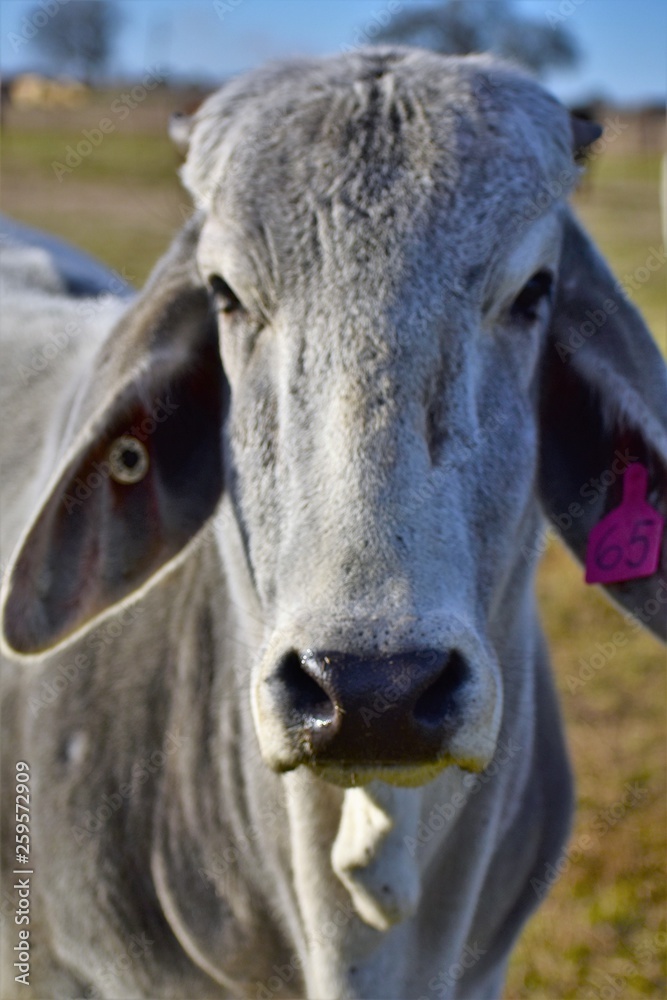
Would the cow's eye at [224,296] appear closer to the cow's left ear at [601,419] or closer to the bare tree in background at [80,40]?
the cow's left ear at [601,419]

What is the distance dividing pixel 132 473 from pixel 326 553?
1060mm

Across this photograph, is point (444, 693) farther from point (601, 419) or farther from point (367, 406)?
point (601, 419)

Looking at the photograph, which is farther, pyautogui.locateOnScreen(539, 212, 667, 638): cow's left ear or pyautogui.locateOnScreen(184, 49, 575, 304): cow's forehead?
pyautogui.locateOnScreen(539, 212, 667, 638): cow's left ear

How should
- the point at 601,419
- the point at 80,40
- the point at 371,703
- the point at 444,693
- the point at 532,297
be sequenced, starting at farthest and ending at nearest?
the point at 80,40 → the point at 601,419 → the point at 532,297 → the point at 444,693 → the point at 371,703

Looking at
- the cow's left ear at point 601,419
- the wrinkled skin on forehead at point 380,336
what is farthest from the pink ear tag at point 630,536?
the wrinkled skin on forehead at point 380,336

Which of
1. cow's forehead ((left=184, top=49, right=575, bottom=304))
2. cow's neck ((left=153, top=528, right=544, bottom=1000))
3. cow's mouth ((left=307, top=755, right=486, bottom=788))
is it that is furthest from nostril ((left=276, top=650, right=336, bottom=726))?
cow's forehead ((left=184, top=49, right=575, bottom=304))

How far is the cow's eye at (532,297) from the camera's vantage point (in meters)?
2.85

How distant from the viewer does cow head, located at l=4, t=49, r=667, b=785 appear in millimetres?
2295

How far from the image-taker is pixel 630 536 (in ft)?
10.5

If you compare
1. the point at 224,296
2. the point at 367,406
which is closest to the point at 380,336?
the point at 367,406

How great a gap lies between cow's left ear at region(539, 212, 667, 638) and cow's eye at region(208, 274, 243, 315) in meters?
0.82

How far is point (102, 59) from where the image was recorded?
47781mm

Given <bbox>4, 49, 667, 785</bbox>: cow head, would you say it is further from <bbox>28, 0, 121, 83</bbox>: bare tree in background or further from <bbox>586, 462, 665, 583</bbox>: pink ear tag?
<bbox>28, 0, 121, 83</bbox>: bare tree in background

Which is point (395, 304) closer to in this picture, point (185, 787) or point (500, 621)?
point (500, 621)
